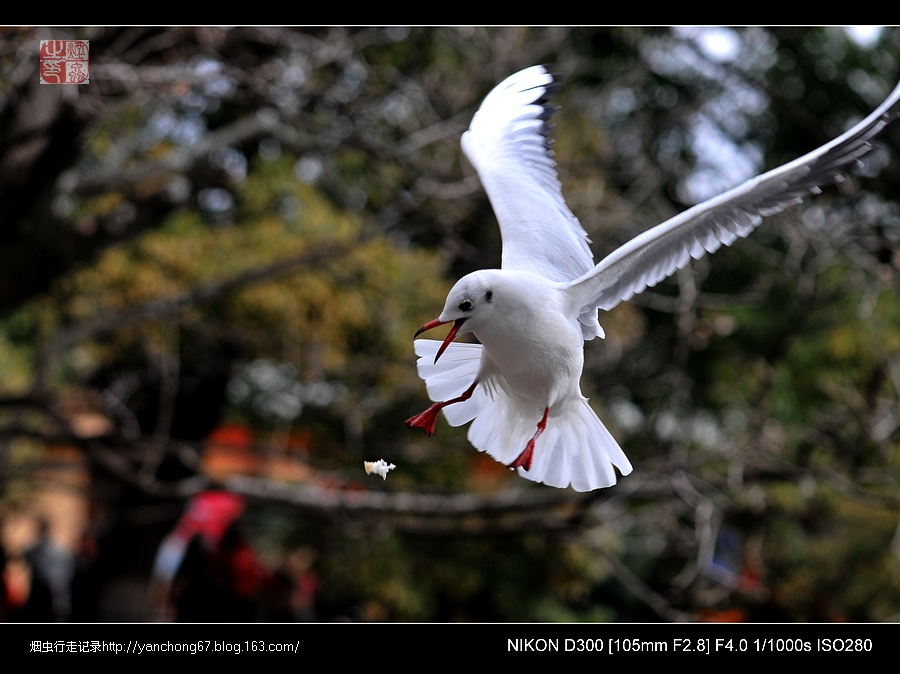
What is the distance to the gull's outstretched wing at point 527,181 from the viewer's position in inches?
74.4

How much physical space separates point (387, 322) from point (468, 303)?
4.05 m

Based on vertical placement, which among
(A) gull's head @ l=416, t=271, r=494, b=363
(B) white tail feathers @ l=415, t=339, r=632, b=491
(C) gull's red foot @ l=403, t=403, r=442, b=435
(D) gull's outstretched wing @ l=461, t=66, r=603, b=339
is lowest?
(B) white tail feathers @ l=415, t=339, r=632, b=491

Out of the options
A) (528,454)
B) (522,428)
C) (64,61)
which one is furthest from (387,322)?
(528,454)

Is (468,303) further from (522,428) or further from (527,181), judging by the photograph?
(527,181)

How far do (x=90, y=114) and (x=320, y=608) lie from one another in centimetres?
433

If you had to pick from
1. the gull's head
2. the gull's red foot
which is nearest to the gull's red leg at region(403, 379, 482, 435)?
the gull's red foot

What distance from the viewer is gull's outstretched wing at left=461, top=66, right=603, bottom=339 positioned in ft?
6.20

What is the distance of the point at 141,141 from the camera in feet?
19.1

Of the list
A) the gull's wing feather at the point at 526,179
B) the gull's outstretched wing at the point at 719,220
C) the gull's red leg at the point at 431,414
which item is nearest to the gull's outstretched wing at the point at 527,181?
the gull's wing feather at the point at 526,179

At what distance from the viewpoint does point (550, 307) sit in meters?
1.52

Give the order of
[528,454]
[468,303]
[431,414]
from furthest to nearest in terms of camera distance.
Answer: [431,414] → [528,454] → [468,303]

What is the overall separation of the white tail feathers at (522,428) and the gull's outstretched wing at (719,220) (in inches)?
9.3

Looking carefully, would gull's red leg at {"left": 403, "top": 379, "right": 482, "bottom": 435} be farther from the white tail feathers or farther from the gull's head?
the gull's head
